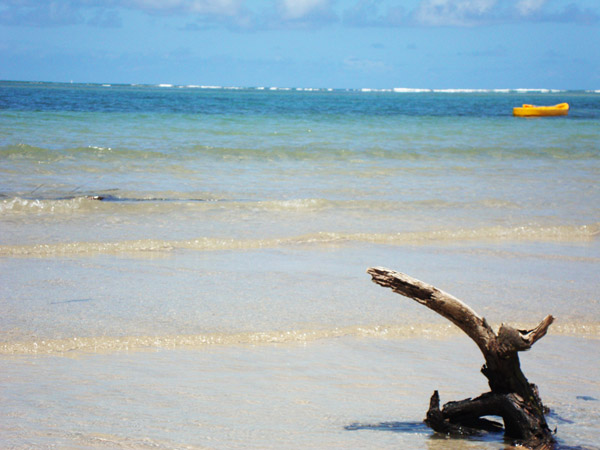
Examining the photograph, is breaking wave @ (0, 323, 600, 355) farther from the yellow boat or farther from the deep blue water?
the yellow boat

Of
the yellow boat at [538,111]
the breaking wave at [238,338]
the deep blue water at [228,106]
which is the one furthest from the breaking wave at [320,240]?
the yellow boat at [538,111]

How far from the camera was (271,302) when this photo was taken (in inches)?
228

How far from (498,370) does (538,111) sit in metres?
50.0

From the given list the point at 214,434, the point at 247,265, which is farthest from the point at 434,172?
the point at 214,434

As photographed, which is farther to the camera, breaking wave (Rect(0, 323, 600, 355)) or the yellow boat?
the yellow boat

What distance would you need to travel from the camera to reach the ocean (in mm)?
3486

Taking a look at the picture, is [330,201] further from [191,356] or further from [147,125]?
[147,125]

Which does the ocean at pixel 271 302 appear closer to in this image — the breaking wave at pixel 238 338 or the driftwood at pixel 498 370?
the breaking wave at pixel 238 338

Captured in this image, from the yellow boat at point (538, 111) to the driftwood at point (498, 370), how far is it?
48407 millimetres

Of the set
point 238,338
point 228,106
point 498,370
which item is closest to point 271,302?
point 238,338

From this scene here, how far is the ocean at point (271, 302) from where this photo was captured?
137 inches

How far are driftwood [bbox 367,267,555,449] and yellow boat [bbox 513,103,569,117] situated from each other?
48407mm

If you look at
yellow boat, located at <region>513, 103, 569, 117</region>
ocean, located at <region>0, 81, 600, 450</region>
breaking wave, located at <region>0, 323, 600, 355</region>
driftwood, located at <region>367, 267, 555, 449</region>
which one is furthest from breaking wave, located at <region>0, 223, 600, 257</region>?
yellow boat, located at <region>513, 103, 569, 117</region>

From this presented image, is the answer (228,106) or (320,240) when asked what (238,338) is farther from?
(228,106)
